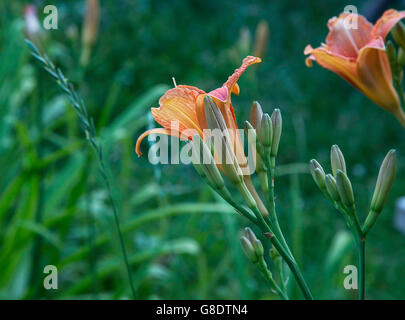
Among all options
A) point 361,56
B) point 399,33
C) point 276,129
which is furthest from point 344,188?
point 399,33

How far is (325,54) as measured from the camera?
625 millimetres

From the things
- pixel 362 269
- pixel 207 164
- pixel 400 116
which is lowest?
pixel 362 269

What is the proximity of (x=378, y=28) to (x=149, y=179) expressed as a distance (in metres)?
1.96

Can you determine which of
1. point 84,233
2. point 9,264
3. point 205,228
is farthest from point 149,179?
point 9,264

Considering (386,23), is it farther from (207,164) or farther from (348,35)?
(207,164)

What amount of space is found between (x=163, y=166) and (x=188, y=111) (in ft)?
1.74

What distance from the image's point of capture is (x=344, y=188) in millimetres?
483

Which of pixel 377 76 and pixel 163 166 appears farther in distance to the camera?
pixel 163 166

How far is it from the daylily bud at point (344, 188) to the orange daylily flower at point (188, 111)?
4.2 inches

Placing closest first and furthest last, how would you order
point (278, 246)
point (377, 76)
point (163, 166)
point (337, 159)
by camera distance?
point (278, 246), point (337, 159), point (377, 76), point (163, 166)

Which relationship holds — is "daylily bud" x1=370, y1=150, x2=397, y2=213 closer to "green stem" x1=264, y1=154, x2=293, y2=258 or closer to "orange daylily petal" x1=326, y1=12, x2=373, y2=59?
"green stem" x1=264, y1=154, x2=293, y2=258

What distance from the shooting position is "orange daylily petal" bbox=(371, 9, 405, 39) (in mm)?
602

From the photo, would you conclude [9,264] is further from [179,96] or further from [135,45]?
[135,45]

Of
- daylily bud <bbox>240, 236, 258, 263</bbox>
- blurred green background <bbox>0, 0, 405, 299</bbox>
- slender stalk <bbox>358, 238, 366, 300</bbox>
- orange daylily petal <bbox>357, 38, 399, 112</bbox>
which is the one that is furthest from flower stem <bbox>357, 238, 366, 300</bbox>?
blurred green background <bbox>0, 0, 405, 299</bbox>
